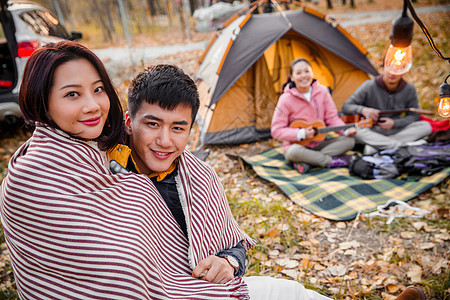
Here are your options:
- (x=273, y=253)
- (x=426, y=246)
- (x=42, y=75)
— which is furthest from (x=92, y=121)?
(x=426, y=246)

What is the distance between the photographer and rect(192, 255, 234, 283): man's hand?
1.32 m

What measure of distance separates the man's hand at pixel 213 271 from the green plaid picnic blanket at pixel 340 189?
1806mm

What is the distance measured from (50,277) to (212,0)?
12.3m

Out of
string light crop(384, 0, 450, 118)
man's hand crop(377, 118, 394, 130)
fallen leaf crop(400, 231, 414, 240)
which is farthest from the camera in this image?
man's hand crop(377, 118, 394, 130)

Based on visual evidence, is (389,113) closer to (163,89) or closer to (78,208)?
(163,89)

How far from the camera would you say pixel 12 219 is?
106 cm

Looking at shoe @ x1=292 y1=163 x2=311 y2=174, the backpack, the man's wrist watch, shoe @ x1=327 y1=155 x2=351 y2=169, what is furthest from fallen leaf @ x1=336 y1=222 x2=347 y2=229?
the man's wrist watch

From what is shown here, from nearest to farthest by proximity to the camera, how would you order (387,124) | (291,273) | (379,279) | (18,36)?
(379,279) → (291,273) → (387,124) → (18,36)

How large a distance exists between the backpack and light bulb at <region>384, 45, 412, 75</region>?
1.73 metres

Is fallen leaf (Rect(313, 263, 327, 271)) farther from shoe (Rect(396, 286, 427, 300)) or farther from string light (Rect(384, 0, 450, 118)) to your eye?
string light (Rect(384, 0, 450, 118))

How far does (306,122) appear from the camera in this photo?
13.0ft

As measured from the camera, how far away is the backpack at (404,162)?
336 cm

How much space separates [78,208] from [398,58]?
6.18ft

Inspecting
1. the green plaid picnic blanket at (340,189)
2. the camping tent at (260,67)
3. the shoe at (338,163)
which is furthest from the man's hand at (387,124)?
the camping tent at (260,67)
